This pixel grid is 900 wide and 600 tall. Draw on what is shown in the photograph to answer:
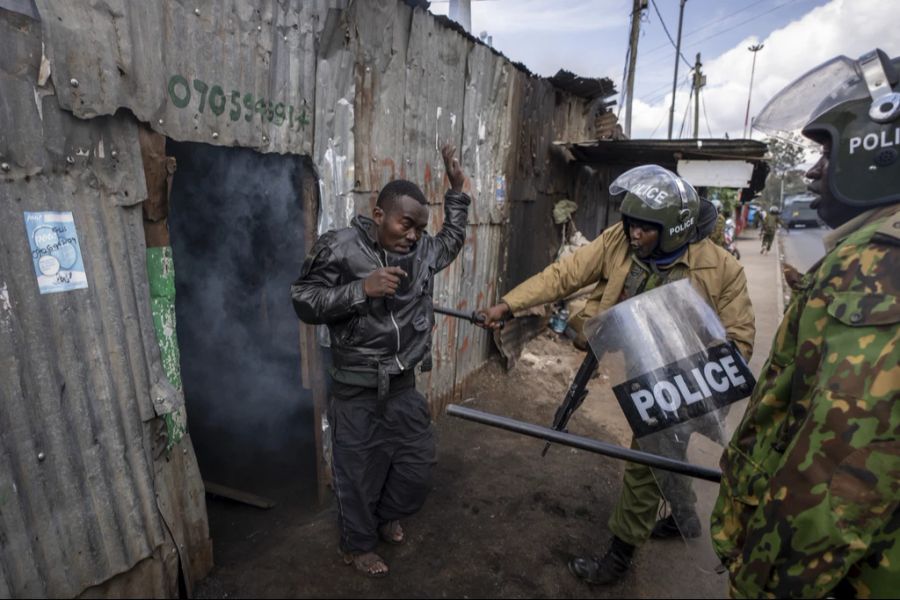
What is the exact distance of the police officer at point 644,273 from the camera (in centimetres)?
257

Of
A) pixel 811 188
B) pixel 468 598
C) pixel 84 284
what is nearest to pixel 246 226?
pixel 84 284

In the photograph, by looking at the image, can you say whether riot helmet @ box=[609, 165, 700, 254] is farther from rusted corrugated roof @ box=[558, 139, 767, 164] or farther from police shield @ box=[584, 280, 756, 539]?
rusted corrugated roof @ box=[558, 139, 767, 164]

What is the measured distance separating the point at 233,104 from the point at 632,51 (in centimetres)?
1646

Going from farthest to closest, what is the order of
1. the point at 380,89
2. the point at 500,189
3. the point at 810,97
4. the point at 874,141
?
the point at 500,189 → the point at 380,89 → the point at 810,97 → the point at 874,141

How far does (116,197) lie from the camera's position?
218 centimetres

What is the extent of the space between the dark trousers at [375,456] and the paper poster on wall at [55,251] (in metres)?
1.34

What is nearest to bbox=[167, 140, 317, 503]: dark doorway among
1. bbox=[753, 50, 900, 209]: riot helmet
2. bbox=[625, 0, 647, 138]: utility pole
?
bbox=[753, 50, 900, 209]: riot helmet

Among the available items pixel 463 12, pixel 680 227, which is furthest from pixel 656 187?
pixel 463 12

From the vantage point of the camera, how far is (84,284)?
6.91 ft

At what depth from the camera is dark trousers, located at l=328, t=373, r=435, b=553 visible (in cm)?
278

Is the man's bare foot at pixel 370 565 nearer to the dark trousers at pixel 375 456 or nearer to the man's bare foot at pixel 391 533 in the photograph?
the dark trousers at pixel 375 456

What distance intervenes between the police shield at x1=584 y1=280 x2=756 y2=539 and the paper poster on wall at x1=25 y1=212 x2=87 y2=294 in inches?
90.9

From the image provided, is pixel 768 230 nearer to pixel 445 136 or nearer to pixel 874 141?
pixel 445 136

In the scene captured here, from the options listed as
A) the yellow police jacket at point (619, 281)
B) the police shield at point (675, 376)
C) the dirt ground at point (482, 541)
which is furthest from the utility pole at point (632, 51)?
the police shield at point (675, 376)
